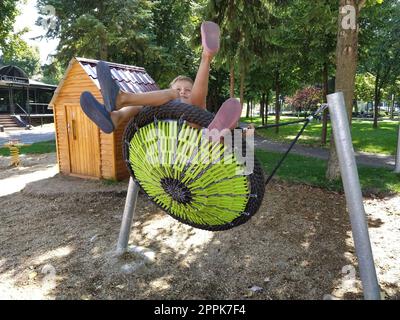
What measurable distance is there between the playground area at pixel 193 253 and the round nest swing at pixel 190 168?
5.95ft

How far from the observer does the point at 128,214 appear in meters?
4.37

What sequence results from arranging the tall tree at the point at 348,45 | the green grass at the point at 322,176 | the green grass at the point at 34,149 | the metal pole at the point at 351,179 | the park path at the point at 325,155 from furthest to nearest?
the green grass at the point at 34,149, the park path at the point at 325,155, the green grass at the point at 322,176, the tall tree at the point at 348,45, the metal pole at the point at 351,179

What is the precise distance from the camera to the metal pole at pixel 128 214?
162 inches

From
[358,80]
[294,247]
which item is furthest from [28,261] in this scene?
[358,80]

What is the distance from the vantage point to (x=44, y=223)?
6348mm

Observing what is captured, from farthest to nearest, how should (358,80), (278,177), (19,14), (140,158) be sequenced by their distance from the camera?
(358,80) < (19,14) < (278,177) < (140,158)

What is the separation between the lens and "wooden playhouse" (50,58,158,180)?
28.9 feet

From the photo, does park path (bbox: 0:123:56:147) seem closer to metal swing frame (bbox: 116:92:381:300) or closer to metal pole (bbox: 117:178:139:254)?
metal pole (bbox: 117:178:139:254)

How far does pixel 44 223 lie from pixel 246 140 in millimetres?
5414

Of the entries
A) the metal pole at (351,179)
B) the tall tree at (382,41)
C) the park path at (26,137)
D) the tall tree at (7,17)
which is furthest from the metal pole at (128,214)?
the tall tree at (7,17)

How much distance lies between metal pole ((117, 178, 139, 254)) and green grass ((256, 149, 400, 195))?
5.15 metres

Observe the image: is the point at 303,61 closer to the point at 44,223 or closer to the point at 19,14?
the point at 44,223

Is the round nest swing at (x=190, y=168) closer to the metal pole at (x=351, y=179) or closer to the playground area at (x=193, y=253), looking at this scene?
the metal pole at (x=351, y=179)

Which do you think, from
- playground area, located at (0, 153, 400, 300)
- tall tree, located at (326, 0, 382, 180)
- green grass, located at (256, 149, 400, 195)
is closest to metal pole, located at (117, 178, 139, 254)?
playground area, located at (0, 153, 400, 300)
